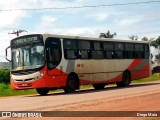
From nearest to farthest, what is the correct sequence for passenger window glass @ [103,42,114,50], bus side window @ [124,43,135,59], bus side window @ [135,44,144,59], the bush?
1. passenger window glass @ [103,42,114,50]
2. bus side window @ [124,43,135,59]
3. bus side window @ [135,44,144,59]
4. the bush

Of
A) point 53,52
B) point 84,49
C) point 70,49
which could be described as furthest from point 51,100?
point 84,49

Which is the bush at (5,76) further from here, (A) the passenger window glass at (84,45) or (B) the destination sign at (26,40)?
(B) the destination sign at (26,40)

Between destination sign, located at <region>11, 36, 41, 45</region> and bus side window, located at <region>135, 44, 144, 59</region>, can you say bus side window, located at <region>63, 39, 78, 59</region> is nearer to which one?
destination sign, located at <region>11, 36, 41, 45</region>

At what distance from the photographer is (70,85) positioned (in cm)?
2272

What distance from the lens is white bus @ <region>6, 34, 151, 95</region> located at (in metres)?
21.2

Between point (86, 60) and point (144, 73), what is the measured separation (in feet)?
23.8

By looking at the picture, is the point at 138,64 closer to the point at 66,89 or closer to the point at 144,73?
the point at 144,73

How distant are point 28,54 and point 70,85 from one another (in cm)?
301

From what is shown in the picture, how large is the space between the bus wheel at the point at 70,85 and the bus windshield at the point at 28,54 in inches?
90.8

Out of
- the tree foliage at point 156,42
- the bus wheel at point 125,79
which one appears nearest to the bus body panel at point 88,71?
the bus wheel at point 125,79

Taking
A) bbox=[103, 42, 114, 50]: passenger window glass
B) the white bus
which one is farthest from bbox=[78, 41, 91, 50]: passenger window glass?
bbox=[103, 42, 114, 50]: passenger window glass

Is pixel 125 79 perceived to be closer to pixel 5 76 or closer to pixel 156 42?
pixel 5 76

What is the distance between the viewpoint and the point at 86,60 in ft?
79.3

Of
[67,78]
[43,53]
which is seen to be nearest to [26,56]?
[43,53]
